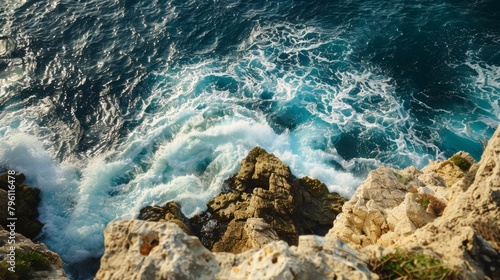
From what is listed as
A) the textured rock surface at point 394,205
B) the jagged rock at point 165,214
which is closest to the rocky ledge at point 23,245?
the jagged rock at point 165,214

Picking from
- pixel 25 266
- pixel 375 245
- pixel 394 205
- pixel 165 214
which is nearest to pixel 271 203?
pixel 165 214

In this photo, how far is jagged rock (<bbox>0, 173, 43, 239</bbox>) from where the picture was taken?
27.8 meters

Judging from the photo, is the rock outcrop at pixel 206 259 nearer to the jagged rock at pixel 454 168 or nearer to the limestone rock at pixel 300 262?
the limestone rock at pixel 300 262

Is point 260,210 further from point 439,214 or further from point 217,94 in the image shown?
point 217,94

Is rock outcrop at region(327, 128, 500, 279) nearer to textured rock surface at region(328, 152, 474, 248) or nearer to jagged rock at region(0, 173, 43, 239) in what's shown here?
textured rock surface at region(328, 152, 474, 248)

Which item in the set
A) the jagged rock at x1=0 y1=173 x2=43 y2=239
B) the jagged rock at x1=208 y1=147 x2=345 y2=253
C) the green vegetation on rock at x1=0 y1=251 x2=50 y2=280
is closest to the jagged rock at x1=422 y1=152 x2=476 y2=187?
the jagged rock at x1=208 y1=147 x2=345 y2=253

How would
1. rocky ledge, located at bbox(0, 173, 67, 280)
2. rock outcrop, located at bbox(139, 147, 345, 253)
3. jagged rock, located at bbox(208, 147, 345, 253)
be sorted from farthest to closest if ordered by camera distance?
jagged rock, located at bbox(208, 147, 345, 253) → rock outcrop, located at bbox(139, 147, 345, 253) → rocky ledge, located at bbox(0, 173, 67, 280)

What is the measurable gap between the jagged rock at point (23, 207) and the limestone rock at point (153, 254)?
21.6 metres

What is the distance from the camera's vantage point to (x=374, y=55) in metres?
40.4

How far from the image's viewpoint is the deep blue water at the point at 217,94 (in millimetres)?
32406

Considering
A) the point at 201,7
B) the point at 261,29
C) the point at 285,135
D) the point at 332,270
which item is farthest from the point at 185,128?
the point at 332,270

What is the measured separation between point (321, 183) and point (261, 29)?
23.1 meters

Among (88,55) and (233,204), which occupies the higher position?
(88,55)

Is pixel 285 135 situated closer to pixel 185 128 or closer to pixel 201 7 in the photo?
pixel 185 128
